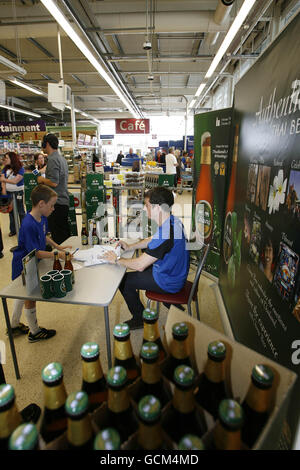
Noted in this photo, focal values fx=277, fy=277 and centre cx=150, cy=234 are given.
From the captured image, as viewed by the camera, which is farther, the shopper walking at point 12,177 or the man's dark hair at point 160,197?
the shopper walking at point 12,177

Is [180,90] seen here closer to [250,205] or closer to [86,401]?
[250,205]

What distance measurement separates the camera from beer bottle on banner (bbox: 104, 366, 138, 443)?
0.70 meters

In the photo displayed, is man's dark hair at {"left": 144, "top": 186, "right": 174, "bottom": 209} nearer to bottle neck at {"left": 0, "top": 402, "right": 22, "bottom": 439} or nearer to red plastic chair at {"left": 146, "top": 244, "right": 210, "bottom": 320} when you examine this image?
red plastic chair at {"left": 146, "top": 244, "right": 210, "bottom": 320}

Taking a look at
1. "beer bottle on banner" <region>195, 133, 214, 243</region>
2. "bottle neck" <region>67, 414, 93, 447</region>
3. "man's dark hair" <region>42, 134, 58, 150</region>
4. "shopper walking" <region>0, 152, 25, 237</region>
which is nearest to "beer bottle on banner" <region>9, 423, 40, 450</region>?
"bottle neck" <region>67, 414, 93, 447</region>

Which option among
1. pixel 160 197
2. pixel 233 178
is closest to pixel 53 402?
pixel 160 197

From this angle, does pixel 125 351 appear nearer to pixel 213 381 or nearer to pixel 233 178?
pixel 213 381

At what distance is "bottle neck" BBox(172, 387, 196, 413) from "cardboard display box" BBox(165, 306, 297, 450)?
17 cm

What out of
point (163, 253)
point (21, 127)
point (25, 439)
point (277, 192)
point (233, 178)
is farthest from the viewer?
point (21, 127)

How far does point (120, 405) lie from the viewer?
28.5 inches

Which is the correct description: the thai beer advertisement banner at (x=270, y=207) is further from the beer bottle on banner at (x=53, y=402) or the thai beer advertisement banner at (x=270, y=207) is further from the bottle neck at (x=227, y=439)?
the beer bottle on banner at (x=53, y=402)

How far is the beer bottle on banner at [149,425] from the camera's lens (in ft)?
1.98

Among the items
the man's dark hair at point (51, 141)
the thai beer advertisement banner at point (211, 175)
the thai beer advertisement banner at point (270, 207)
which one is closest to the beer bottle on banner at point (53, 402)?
the thai beer advertisement banner at point (270, 207)

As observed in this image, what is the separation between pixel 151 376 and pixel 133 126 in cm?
1485

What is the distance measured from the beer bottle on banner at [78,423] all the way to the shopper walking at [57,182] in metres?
3.71
